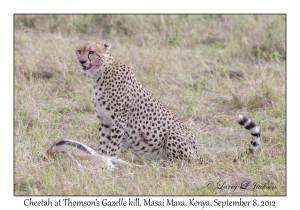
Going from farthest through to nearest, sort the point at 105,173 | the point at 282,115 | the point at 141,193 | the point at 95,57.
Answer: the point at 282,115 < the point at 95,57 < the point at 105,173 < the point at 141,193

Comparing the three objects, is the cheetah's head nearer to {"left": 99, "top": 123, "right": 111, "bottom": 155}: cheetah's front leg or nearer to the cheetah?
the cheetah

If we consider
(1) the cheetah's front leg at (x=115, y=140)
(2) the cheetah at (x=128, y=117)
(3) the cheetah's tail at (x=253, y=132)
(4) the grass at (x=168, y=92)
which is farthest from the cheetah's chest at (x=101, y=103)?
(3) the cheetah's tail at (x=253, y=132)

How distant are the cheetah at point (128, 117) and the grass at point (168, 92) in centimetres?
16

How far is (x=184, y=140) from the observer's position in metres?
4.98

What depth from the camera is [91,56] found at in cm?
496

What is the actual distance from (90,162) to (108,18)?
139 inches

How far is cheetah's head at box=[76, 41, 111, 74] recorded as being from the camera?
4.91 meters

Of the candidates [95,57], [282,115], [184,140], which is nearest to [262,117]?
[282,115]

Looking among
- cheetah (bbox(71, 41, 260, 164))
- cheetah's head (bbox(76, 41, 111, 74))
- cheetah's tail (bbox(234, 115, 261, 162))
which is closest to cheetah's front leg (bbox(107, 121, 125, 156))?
cheetah (bbox(71, 41, 260, 164))

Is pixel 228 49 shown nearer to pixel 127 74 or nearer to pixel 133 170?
pixel 127 74

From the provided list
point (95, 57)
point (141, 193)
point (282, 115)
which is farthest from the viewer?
point (282, 115)

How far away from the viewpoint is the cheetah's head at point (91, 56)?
16.1 ft

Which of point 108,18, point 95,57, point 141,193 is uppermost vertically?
point 108,18

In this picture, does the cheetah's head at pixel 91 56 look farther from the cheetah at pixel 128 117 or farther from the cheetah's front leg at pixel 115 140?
the cheetah's front leg at pixel 115 140
